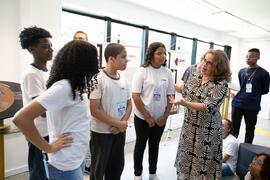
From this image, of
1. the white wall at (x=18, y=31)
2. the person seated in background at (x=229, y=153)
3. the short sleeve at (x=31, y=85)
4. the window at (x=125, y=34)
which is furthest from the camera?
the window at (x=125, y=34)

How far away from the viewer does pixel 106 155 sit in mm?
1810

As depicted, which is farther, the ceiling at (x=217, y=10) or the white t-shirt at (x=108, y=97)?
the ceiling at (x=217, y=10)

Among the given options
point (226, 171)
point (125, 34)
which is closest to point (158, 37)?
point (125, 34)

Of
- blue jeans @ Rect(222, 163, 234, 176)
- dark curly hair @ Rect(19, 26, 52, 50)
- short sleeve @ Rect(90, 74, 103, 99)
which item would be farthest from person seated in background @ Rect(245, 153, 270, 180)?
dark curly hair @ Rect(19, 26, 52, 50)

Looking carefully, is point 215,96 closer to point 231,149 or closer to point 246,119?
point 231,149

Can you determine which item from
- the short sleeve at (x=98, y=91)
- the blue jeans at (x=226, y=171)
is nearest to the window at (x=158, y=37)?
the blue jeans at (x=226, y=171)

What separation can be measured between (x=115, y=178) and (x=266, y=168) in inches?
50.9

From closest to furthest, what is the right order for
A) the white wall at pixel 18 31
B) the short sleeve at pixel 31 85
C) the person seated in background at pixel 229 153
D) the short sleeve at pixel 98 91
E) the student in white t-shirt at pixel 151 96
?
1. the short sleeve at pixel 31 85
2. the short sleeve at pixel 98 91
3. the student in white t-shirt at pixel 151 96
4. the white wall at pixel 18 31
5. the person seated in background at pixel 229 153

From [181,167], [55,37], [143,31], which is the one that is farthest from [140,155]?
[143,31]

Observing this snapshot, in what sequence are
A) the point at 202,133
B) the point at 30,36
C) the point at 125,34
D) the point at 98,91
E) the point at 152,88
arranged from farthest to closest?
the point at 125,34 → the point at 152,88 → the point at 202,133 → the point at 98,91 → the point at 30,36

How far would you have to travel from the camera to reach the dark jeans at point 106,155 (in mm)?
1791

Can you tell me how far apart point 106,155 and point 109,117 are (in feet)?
1.04

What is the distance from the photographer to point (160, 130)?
2.41 metres

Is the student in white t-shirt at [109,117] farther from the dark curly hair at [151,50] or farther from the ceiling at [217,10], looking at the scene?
the ceiling at [217,10]
